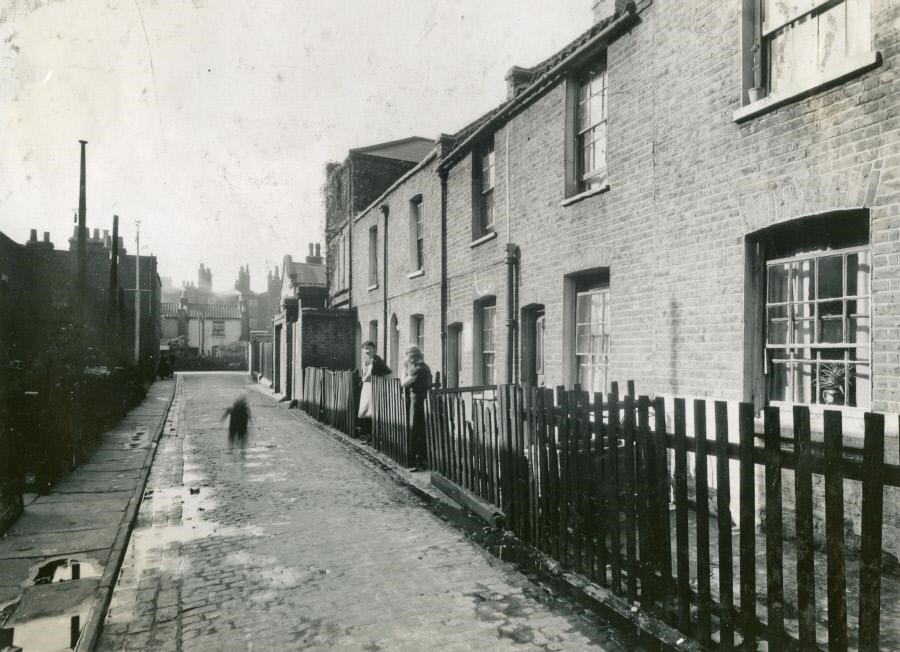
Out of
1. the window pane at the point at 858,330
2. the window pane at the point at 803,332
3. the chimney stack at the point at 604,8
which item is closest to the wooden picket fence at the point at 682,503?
the window pane at the point at 803,332

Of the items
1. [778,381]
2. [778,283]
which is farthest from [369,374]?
[778,283]

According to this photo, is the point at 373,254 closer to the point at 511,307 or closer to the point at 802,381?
the point at 511,307

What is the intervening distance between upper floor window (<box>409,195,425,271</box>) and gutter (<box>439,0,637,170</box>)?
3.18 meters

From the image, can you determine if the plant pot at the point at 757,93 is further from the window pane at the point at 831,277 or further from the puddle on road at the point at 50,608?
the puddle on road at the point at 50,608

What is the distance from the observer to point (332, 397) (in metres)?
13.2

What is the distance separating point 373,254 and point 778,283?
14147mm

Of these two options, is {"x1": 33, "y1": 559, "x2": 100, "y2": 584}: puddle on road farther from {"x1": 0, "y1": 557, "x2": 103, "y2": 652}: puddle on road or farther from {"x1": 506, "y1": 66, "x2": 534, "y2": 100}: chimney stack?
{"x1": 506, "y1": 66, "x2": 534, "y2": 100}: chimney stack

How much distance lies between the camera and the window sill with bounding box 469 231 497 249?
10.5m

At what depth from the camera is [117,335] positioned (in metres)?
23.1

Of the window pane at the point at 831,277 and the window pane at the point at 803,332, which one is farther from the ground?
the window pane at the point at 831,277

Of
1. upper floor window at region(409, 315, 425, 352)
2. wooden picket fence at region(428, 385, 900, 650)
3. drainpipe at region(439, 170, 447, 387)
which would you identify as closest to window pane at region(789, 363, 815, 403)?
wooden picket fence at region(428, 385, 900, 650)

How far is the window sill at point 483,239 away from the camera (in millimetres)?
10523

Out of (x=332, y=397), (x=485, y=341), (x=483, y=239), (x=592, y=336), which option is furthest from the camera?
(x=332, y=397)

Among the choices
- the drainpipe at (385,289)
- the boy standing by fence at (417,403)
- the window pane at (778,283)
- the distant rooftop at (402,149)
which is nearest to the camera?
the window pane at (778,283)
